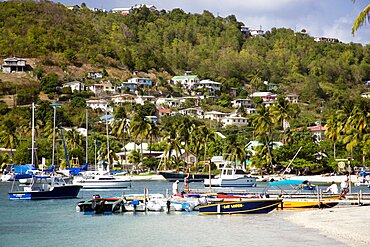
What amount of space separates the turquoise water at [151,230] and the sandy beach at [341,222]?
31.3 inches

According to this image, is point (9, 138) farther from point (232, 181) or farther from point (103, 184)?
point (232, 181)

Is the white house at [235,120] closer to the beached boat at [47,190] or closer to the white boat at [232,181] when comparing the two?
the white boat at [232,181]

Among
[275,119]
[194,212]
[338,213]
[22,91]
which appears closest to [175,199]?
[194,212]

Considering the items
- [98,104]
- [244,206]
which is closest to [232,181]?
[244,206]

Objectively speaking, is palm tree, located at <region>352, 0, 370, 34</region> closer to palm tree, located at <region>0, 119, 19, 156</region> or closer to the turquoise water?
the turquoise water

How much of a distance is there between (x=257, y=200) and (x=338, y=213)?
6063 millimetres

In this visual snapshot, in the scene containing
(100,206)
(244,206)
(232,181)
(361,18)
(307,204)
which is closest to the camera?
(361,18)

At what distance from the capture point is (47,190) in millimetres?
66750

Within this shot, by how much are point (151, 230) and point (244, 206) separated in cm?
828

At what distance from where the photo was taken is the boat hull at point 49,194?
66.4 m

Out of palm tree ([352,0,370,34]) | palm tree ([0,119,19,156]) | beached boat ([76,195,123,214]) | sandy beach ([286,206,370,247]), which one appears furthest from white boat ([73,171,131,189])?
palm tree ([352,0,370,34])

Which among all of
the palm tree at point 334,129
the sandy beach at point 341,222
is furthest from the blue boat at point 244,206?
the palm tree at point 334,129

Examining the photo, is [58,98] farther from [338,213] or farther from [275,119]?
[338,213]

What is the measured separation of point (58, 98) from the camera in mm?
195500
